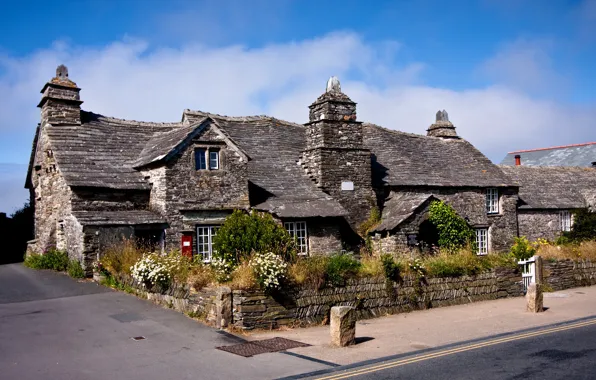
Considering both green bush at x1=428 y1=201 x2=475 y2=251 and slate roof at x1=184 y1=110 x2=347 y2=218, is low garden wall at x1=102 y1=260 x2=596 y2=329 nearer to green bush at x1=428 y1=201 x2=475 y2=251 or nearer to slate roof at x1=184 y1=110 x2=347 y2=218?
green bush at x1=428 y1=201 x2=475 y2=251

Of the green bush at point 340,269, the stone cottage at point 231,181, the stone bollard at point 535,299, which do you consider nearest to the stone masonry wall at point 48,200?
the stone cottage at point 231,181

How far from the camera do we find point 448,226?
26000 millimetres

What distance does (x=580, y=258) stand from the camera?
76.5 feet

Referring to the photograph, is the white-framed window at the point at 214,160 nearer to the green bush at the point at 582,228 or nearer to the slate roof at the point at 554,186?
the slate roof at the point at 554,186

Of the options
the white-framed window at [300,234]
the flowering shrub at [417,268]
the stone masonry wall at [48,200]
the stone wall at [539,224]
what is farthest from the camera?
the stone wall at [539,224]

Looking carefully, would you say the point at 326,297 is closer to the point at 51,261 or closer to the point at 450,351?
the point at 450,351

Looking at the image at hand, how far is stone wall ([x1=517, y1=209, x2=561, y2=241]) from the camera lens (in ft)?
107

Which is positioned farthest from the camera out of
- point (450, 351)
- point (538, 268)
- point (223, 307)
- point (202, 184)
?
point (202, 184)

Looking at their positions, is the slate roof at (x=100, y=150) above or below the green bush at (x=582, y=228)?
above

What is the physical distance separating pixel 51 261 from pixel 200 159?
24.1 ft

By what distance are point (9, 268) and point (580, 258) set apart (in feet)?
77.9

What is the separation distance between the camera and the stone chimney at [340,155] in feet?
84.5

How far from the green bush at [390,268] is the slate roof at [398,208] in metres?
7.11

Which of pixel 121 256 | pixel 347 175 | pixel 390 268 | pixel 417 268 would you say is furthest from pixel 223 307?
pixel 347 175
